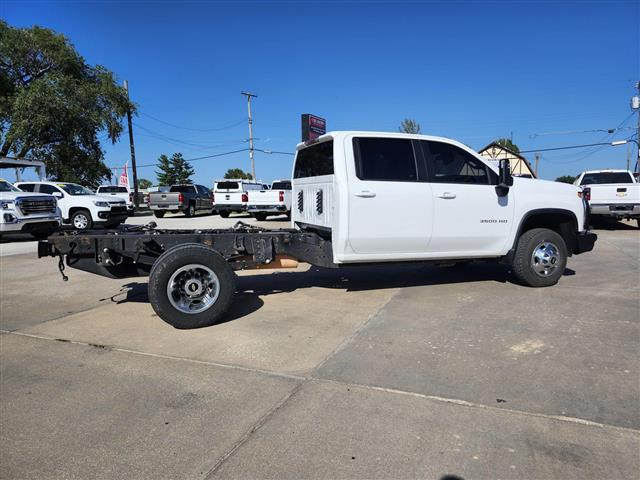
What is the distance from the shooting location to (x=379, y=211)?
565 cm

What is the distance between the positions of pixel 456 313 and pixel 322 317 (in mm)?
1558

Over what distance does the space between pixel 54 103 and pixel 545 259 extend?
2648 cm

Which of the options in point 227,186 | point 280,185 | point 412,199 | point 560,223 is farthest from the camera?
point 227,186

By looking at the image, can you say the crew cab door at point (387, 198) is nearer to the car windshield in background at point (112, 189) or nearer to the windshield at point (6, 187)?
the windshield at point (6, 187)

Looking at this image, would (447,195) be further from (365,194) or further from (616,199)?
(616,199)

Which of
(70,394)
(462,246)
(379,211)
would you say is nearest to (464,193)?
(462,246)

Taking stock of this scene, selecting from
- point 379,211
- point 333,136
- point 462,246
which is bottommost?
point 462,246

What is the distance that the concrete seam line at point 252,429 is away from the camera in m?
2.68

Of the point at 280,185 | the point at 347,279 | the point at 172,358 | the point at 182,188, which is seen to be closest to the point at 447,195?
the point at 347,279

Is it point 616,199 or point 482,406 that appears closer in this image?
point 482,406

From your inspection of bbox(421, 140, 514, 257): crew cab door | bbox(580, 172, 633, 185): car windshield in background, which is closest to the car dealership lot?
bbox(421, 140, 514, 257): crew cab door

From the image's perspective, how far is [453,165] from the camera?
6.16m

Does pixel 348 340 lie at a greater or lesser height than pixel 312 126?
lesser

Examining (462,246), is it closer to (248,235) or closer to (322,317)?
(322,317)
